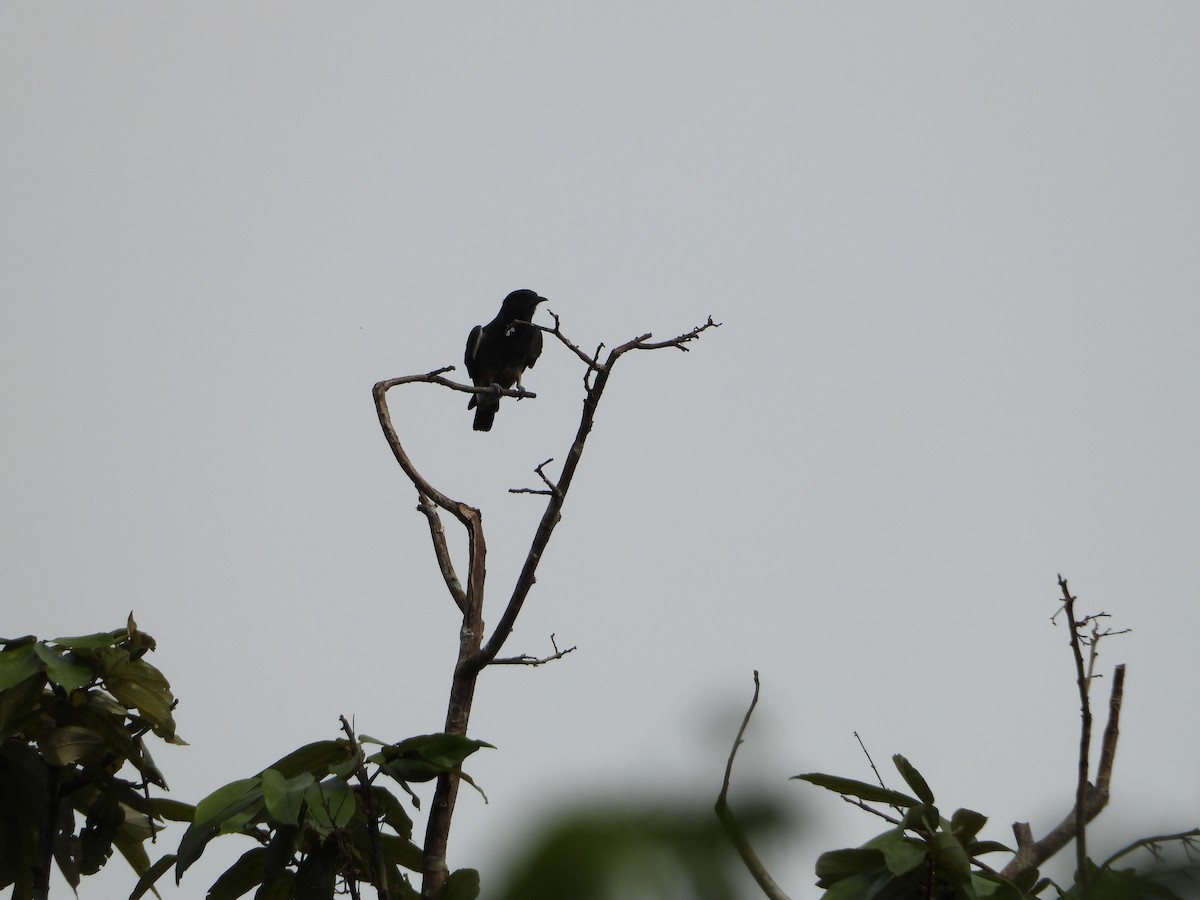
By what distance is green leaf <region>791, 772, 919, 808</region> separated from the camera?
5.87 feet

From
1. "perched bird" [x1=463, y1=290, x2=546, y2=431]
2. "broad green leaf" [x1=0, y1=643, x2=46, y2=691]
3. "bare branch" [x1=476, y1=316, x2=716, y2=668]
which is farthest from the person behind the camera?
"perched bird" [x1=463, y1=290, x2=546, y2=431]

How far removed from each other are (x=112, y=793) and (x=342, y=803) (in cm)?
126

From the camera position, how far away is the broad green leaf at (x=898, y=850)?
1.73 m

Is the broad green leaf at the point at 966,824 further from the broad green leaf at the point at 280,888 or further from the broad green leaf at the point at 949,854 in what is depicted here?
the broad green leaf at the point at 280,888

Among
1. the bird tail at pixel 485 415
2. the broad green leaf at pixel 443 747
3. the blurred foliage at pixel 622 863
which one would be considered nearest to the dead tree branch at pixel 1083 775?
the blurred foliage at pixel 622 863

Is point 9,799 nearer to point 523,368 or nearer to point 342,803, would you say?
point 342,803

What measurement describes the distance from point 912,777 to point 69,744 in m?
2.25

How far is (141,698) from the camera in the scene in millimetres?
3191

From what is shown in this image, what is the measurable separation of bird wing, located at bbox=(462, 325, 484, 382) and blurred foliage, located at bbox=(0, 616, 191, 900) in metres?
7.72

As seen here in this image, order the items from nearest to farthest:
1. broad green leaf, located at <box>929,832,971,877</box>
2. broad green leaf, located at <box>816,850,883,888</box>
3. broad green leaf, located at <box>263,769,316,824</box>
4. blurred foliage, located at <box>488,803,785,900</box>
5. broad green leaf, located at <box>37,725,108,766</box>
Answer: blurred foliage, located at <box>488,803,785,900</box>
broad green leaf, located at <box>929,832,971,877</box>
broad green leaf, located at <box>816,850,883,888</box>
broad green leaf, located at <box>263,769,316,824</box>
broad green leaf, located at <box>37,725,108,766</box>

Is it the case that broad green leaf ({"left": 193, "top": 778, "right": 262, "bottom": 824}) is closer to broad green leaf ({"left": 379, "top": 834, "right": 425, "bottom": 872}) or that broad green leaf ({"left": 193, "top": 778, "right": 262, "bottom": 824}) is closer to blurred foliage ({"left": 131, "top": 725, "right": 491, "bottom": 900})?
blurred foliage ({"left": 131, "top": 725, "right": 491, "bottom": 900})

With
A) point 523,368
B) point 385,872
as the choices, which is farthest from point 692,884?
point 523,368

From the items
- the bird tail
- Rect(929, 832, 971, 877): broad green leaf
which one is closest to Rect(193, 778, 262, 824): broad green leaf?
Rect(929, 832, 971, 877): broad green leaf

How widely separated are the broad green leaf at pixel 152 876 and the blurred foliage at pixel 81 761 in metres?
0.61
